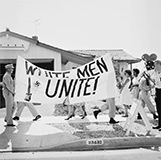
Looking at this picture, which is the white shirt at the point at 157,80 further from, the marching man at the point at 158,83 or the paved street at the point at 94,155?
the paved street at the point at 94,155

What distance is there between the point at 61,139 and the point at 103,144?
3.57 feet

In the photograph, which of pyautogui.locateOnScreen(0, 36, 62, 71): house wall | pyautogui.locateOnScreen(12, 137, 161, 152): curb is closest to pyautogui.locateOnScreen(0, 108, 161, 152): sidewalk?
pyautogui.locateOnScreen(12, 137, 161, 152): curb

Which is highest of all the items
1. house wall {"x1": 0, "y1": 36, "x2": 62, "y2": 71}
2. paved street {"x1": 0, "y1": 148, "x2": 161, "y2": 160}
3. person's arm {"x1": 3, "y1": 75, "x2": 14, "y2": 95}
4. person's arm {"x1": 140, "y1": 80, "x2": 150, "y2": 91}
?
house wall {"x1": 0, "y1": 36, "x2": 62, "y2": 71}

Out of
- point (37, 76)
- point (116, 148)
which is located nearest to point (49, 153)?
point (116, 148)

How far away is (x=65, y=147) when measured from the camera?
169 inches

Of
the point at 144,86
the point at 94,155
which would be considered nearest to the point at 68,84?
the point at 94,155

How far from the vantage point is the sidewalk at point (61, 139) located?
4.30m

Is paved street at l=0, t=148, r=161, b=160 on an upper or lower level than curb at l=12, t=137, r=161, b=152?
lower

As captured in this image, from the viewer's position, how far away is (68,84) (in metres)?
5.59

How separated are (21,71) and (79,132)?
6.82 ft

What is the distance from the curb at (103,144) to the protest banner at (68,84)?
4.24 ft

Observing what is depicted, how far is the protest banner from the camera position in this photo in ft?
17.9

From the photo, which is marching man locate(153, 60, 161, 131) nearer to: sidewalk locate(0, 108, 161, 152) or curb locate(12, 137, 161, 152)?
sidewalk locate(0, 108, 161, 152)

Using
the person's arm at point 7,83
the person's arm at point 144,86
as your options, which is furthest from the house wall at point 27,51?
the person's arm at point 144,86
